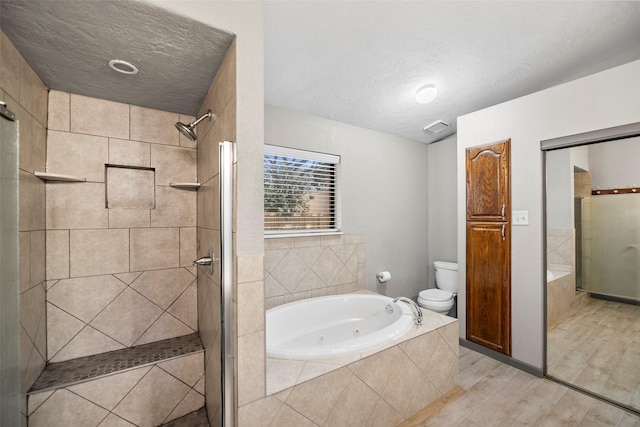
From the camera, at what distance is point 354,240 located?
119 inches

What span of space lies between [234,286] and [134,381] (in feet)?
3.26

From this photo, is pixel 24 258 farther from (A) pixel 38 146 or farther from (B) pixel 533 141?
(B) pixel 533 141

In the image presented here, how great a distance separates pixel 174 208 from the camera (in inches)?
77.4

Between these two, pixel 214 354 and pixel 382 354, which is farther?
pixel 382 354

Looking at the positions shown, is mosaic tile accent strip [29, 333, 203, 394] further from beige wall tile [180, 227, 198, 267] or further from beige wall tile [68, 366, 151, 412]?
beige wall tile [180, 227, 198, 267]

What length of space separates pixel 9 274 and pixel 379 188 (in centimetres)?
300

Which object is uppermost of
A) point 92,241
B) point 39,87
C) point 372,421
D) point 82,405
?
point 39,87

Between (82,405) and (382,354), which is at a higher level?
(382,354)

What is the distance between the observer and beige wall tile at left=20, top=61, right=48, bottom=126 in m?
1.30

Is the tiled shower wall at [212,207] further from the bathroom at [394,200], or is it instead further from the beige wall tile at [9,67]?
the beige wall tile at [9,67]

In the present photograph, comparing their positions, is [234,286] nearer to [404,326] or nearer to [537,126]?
[404,326]

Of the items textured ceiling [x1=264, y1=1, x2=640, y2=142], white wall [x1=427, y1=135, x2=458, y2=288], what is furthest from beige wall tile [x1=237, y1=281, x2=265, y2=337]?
white wall [x1=427, y1=135, x2=458, y2=288]

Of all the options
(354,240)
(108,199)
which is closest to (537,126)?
(354,240)

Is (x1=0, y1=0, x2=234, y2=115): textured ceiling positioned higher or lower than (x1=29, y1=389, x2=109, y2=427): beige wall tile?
higher
